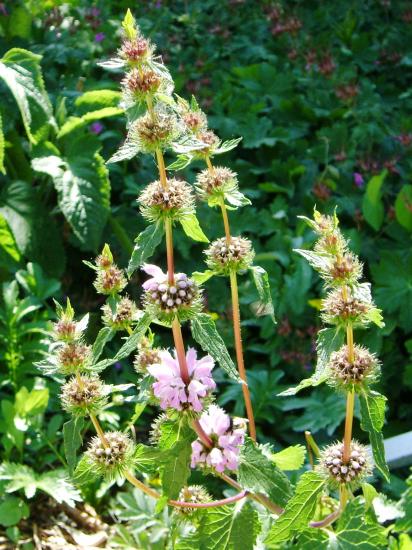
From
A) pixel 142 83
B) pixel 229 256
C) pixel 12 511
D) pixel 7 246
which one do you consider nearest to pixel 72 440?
pixel 229 256

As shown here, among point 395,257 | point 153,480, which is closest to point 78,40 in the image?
point 395,257

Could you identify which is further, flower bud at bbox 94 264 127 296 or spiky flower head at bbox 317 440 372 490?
flower bud at bbox 94 264 127 296

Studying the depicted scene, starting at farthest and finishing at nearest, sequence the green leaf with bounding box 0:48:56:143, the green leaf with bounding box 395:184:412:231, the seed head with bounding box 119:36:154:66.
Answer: the green leaf with bounding box 395:184:412:231 < the green leaf with bounding box 0:48:56:143 < the seed head with bounding box 119:36:154:66

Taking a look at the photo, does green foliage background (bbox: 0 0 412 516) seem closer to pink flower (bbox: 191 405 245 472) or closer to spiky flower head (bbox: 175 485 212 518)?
spiky flower head (bbox: 175 485 212 518)

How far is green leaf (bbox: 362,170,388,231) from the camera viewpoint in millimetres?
2863

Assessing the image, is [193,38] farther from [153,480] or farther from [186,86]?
[153,480]

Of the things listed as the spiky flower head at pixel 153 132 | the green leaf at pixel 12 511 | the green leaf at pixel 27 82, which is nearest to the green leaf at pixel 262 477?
the spiky flower head at pixel 153 132

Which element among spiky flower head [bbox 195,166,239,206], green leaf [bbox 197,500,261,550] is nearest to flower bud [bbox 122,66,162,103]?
spiky flower head [bbox 195,166,239,206]

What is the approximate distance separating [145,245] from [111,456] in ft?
1.28

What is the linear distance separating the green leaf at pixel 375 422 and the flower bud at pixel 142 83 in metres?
0.56

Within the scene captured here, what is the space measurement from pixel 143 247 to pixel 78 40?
2282 millimetres

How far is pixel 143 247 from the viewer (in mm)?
1292

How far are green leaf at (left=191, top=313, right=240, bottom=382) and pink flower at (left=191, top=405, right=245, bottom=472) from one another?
16 cm

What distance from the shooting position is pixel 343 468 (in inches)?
55.6
